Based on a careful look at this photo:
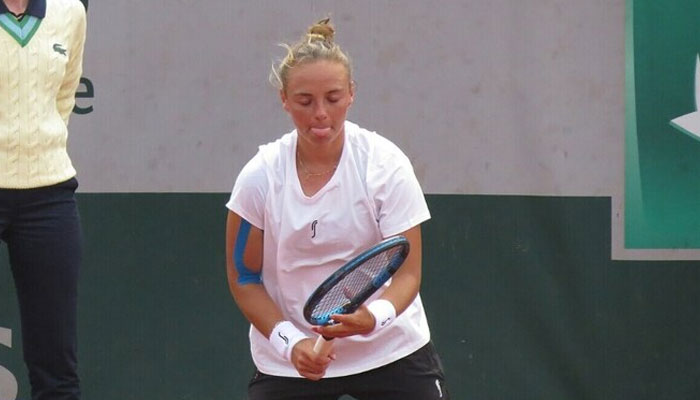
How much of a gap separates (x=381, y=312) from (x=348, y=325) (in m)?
0.12

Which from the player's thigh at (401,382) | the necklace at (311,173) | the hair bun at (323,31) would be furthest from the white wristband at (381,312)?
the hair bun at (323,31)

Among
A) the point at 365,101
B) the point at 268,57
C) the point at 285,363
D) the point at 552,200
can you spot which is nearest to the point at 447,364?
the point at 552,200

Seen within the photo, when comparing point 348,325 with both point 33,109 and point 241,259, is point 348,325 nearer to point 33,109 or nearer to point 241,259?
point 241,259

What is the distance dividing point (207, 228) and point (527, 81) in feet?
4.20

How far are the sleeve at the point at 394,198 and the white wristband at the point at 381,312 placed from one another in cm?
19

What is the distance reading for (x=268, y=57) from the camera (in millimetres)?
4609

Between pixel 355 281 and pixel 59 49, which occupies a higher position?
pixel 59 49

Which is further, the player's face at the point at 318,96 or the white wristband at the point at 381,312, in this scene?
the player's face at the point at 318,96

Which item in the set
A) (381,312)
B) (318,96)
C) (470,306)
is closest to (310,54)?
(318,96)

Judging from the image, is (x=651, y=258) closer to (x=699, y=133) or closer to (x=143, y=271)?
(x=699, y=133)

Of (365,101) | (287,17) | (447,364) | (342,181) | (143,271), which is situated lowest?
(447,364)

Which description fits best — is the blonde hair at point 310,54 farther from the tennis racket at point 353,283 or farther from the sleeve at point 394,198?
the tennis racket at point 353,283

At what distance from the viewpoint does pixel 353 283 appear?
111 inches

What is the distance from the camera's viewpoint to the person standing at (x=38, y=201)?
3.49 m
